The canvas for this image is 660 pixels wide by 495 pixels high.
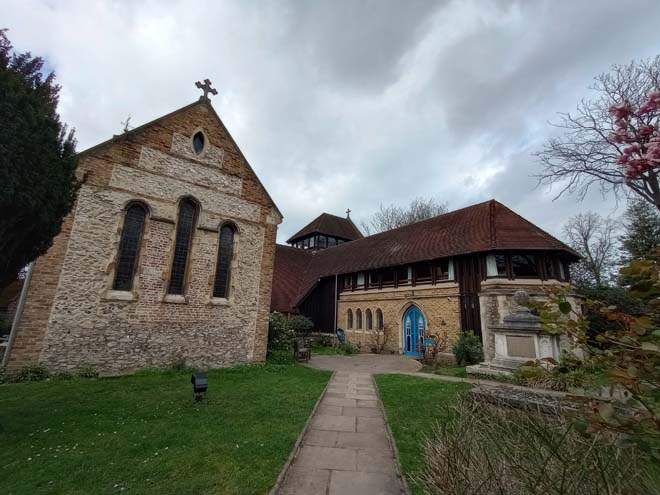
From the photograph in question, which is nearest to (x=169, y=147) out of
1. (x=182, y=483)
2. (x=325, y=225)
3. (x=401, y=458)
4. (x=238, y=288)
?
(x=238, y=288)

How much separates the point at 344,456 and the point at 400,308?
14.1 metres

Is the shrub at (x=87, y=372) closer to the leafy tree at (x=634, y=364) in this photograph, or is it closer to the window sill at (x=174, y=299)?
the window sill at (x=174, y=299)

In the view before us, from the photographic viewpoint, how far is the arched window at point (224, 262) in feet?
37.9

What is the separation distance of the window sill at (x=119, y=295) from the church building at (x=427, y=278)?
11.3m

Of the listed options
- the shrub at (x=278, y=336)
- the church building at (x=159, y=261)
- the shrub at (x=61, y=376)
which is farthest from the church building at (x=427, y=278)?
the shrub at (x=61, y=376)

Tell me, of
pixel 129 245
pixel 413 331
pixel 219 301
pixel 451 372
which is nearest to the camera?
pixel 129 245

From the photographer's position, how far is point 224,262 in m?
11.8

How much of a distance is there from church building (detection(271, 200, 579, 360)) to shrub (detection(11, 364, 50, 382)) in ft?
Answer: 42.1

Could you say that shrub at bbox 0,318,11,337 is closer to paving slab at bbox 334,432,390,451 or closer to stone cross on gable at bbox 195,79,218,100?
stone cross on gable at bbox 195,79,218,100

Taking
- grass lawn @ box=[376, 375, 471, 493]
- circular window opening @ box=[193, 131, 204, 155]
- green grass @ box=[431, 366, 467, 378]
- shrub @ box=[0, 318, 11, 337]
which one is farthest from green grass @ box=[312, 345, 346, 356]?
shrub @ box=[0, 318, 11, 337]

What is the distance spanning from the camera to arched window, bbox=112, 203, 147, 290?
31.9 ft

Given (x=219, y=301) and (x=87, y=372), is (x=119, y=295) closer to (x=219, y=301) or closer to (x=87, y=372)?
(x=87, y=372)

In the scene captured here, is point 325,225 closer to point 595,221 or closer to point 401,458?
point 595,221

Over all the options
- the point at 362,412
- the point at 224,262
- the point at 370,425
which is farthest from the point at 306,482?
the point at 224,262
